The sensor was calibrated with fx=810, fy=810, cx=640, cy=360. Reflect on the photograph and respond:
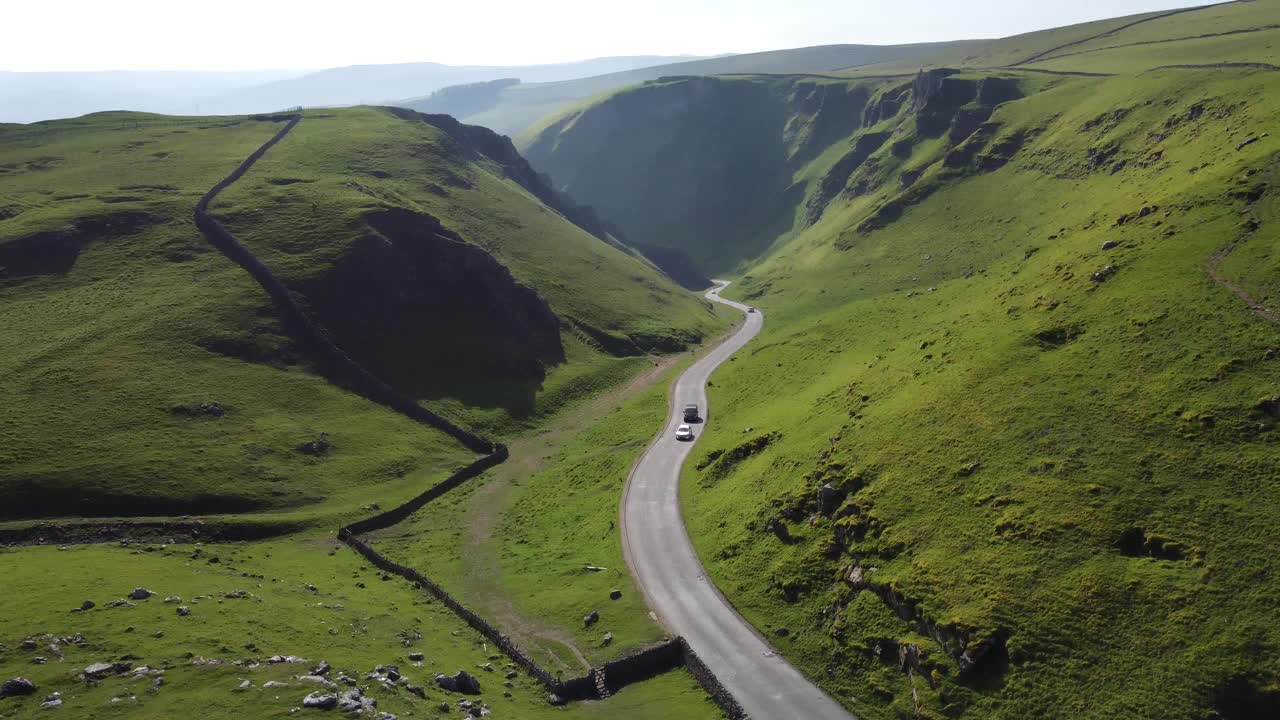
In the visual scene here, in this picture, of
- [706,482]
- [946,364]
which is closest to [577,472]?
[706,482]

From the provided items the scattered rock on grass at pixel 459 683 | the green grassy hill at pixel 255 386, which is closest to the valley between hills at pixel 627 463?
the scattered rock on grass at pixel 459 683

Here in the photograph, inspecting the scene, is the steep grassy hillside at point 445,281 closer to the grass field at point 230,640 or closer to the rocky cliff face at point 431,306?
the rocky cliff face at point 431,306

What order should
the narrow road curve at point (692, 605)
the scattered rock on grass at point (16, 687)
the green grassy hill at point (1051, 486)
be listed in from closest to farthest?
the scattered rock on grass at point (16, 687) → the green grassy hill at point (1051, 486) → the narrow road curve at point (692, 605)

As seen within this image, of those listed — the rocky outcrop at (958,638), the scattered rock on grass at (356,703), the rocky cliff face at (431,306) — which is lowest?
the rocky outcrop at (958,638)

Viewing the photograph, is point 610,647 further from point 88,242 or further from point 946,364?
point 88,242

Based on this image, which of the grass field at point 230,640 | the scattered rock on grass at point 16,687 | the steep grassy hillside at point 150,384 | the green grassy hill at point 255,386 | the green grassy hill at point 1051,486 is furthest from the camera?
the steep grassy hillside at point 150,384

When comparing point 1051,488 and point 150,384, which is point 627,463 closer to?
point 1051,488

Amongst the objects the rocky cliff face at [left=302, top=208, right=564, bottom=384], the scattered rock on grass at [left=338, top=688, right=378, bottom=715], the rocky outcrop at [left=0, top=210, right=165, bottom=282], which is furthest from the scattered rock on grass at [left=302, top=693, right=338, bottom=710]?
the rocky outcrop at [left=0, top=210, right=165, bottom=282]
